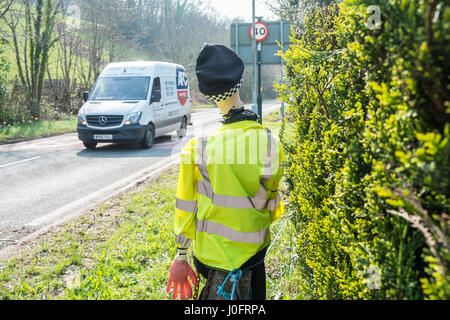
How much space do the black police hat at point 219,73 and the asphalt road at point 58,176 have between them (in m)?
3.76

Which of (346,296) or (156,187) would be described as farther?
(156,187)

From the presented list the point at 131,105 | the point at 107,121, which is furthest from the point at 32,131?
the point at 131,105

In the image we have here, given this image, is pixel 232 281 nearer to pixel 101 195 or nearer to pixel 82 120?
pixel 101 195

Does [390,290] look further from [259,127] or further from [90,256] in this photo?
[90,256]

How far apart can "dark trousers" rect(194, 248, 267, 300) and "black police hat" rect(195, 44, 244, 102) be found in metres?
0.85

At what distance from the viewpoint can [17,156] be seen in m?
10.2

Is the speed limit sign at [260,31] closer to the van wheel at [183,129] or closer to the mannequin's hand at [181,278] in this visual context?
the van wheel at [183,129]

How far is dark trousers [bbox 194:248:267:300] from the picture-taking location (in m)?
1.90

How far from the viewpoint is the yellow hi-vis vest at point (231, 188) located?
1777 millimetres

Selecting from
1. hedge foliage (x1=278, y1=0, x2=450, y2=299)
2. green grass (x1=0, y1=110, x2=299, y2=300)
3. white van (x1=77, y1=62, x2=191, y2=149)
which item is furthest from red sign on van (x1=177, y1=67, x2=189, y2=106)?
hedge foliage (x1=278, y1=0, x2=450, y2=299)

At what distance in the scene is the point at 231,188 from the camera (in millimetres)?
1771

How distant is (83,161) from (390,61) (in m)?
9.28

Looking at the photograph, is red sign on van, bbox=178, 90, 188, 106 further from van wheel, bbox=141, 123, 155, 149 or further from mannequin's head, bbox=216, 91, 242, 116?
mannequin's head, bbox=216, 91, 242, 116
